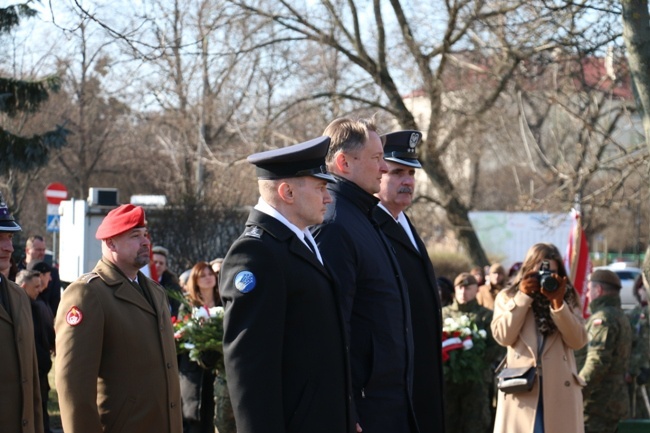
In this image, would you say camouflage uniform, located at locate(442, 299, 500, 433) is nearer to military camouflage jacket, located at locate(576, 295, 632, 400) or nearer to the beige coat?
military camouflage jacket, located at locate(576, 295, 632, 400)

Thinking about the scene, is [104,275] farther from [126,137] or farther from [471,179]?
[471,179]

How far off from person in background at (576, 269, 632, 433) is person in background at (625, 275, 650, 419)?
128 centimetres

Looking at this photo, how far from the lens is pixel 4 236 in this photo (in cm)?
548

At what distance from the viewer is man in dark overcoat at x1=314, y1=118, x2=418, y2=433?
4.45 meters

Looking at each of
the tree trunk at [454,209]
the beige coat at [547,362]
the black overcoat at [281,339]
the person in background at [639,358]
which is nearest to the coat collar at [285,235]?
the black overcoat at [281,339]

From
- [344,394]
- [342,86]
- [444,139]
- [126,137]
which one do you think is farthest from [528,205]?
[126,137]

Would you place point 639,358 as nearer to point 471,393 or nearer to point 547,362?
point 471,393

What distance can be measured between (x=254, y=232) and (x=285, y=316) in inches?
13.8

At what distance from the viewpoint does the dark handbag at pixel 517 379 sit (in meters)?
6.85

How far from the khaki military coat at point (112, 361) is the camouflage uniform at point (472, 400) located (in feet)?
15.0

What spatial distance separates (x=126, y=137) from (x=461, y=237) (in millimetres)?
17759

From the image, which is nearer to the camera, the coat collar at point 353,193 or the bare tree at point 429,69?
the coat collar at point 353,193

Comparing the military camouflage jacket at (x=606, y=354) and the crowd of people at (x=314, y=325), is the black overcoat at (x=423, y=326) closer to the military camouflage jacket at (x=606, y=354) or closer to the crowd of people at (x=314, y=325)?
the crowd of people at (x=314, y=325)

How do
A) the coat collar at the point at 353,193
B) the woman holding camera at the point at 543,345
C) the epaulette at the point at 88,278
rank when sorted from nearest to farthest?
the coat collar at the point at 353,193 < the epaulette at the point at 88,278 < the woman holding camera at the point at 543,345
